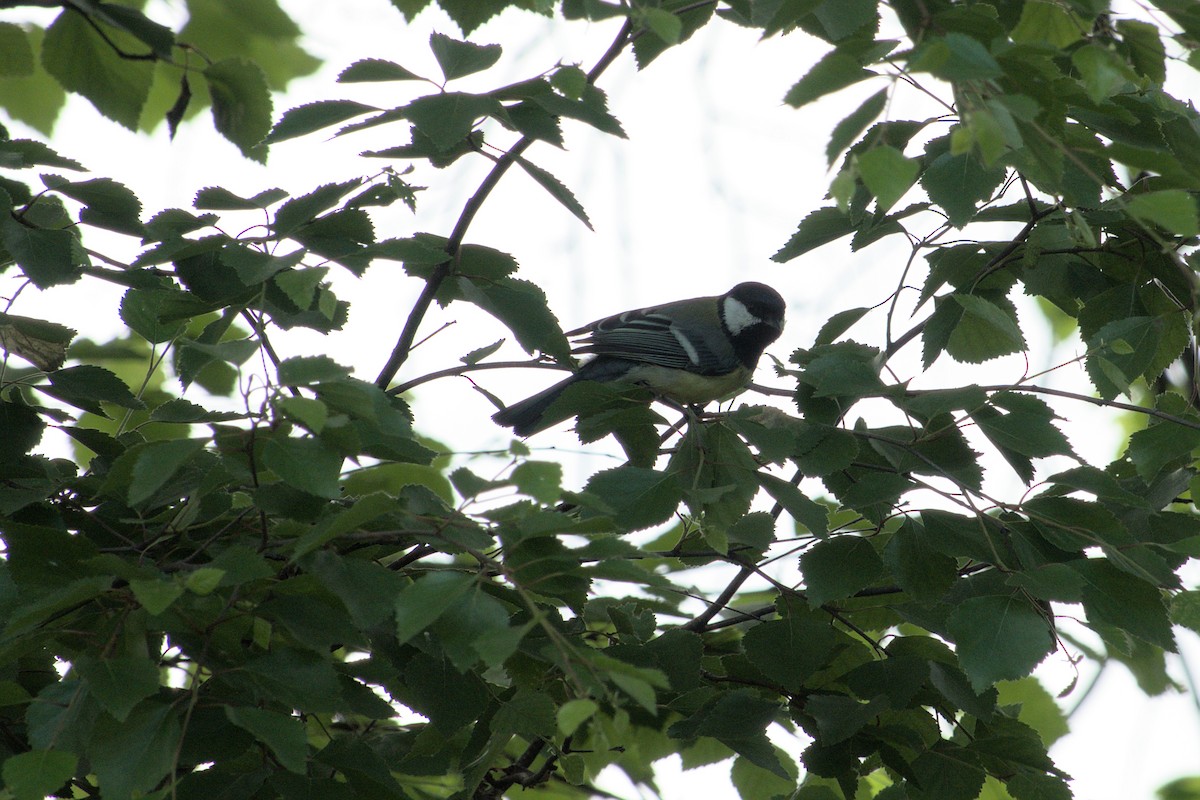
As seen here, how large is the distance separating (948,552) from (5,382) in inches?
68.7

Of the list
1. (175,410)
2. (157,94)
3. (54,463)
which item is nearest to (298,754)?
(175,410)

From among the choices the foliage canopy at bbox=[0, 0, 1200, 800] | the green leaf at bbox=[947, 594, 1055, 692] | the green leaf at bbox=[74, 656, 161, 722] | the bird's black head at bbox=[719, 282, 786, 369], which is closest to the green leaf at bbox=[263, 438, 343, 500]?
the foliage canopy at bbox=[0, 0, 1200, 800]

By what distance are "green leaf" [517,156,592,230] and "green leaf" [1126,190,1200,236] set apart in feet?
2.94

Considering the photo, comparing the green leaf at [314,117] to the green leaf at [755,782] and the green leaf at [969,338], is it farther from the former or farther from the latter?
the green leaf at [755,782]

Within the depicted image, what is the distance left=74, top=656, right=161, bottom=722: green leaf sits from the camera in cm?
141

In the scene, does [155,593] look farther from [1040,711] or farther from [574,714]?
[1040,711]

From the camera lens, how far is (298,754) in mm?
1449

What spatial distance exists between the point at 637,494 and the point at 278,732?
67cm

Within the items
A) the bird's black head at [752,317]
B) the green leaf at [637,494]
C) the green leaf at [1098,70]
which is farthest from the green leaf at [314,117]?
the bird's black head at [752,317]

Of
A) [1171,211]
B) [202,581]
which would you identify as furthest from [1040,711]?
[202,581]

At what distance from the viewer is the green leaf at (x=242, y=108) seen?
7.11 ft

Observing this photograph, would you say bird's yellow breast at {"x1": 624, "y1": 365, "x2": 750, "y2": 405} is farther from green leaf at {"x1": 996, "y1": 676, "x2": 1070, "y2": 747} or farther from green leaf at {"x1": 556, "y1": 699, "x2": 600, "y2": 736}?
green leaf at {"x1": 556, "y1": 699, "x2": 600, "y2": 736}

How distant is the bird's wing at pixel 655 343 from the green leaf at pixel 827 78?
2534mm

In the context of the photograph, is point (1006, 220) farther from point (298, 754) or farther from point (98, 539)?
point (98, 539)
